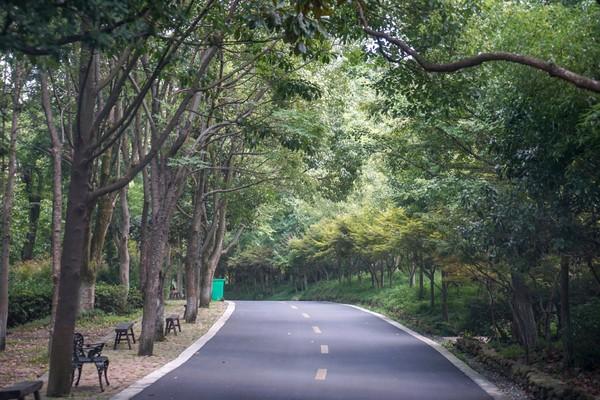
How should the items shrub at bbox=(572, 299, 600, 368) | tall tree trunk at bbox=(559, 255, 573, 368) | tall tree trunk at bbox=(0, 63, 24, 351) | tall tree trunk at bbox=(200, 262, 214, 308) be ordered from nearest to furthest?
shrub at bbox=(572, 299, 600, 368), tall tree trunk at bbox=(559, 255, 573, 368), tall tree trunk at bbox=(0, 63, 24, 351), tall tree trunk at bbox=(200, 262, 214, 308)

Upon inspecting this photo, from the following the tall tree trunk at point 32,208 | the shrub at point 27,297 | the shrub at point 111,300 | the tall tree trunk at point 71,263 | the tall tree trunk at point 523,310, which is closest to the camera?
the tall tree trunk at point 71,263

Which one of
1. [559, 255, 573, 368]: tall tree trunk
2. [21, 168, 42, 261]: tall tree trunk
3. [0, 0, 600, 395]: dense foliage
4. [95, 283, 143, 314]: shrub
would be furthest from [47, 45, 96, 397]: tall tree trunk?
[21, 168, 42, 261]: tall tree trunk

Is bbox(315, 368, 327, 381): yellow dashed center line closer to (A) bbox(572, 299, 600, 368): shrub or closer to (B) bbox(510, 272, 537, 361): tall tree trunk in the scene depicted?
(A) bbox(572, 299, 600, 368): shrub

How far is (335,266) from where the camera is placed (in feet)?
187

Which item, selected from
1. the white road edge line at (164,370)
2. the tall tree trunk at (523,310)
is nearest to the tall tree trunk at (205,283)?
the white road edge line at (164,370)

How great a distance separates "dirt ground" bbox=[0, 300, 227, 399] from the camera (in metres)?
12.7

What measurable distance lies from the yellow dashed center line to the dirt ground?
3.34 m

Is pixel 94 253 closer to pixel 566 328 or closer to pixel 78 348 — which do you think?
pixel 78 348

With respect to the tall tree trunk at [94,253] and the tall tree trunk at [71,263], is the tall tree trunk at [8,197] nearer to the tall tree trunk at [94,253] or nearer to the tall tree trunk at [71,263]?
the tall tree trunk at [71,263]

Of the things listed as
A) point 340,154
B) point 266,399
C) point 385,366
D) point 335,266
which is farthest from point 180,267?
point 266,399

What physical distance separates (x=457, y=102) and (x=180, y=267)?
1659 inches

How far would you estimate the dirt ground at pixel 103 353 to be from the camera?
41.7 ft

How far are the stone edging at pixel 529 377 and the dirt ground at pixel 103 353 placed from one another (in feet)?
22.5

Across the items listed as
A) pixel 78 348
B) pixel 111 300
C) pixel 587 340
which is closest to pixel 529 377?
pixel 587 340
